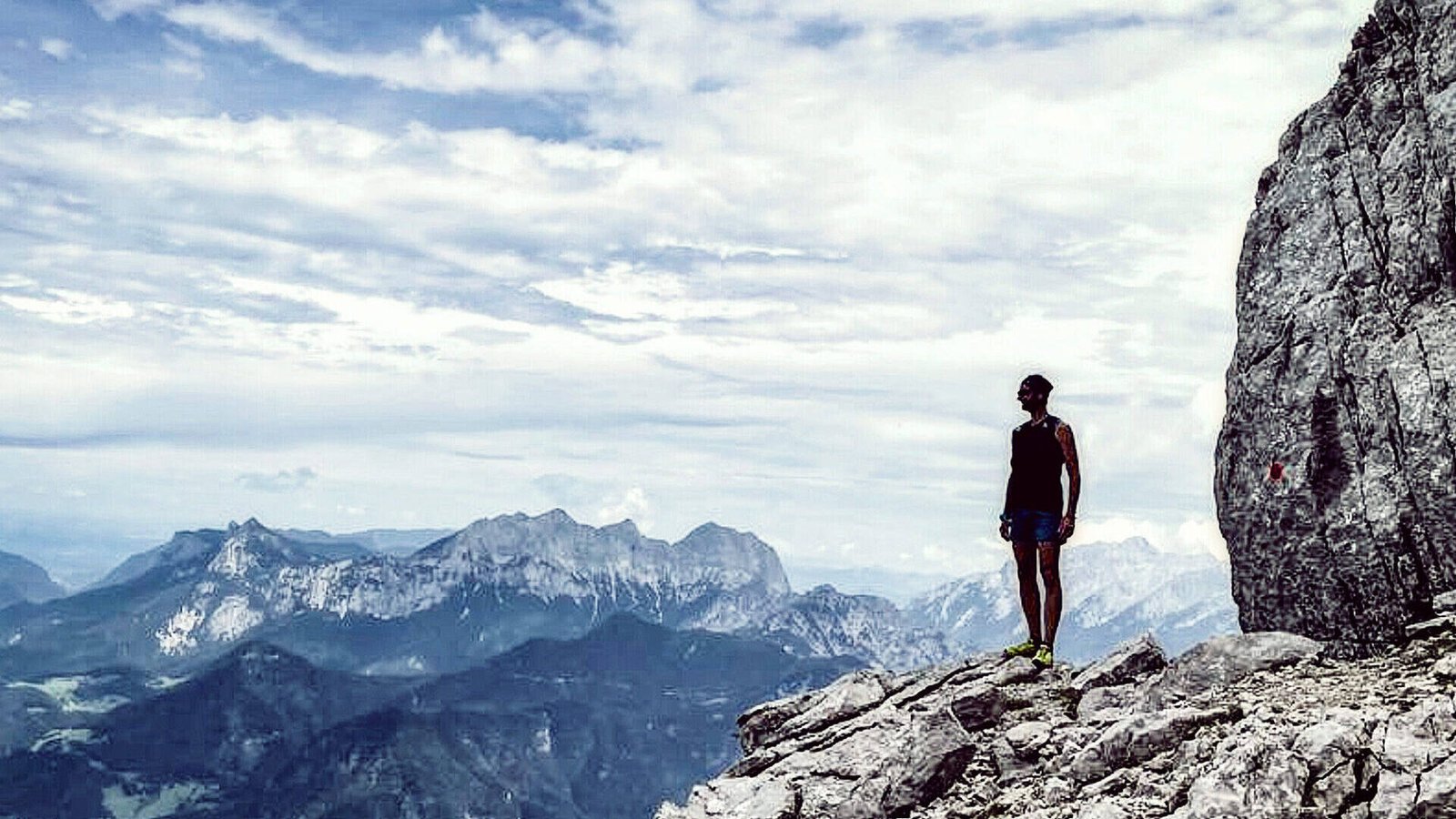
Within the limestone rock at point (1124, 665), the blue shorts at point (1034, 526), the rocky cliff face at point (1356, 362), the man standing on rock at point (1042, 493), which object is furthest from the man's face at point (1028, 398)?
the rocky cliff face at point (1356, 362)

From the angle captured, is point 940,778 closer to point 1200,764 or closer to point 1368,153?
point 1200,764

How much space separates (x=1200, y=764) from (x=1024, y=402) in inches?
376

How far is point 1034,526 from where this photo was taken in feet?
84.1

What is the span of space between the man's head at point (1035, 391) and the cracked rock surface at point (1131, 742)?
5546mm

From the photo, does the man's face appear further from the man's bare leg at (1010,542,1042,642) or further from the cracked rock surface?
the cracked rock surface

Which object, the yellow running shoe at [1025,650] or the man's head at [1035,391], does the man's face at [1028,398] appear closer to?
the man's head at [1035,391]

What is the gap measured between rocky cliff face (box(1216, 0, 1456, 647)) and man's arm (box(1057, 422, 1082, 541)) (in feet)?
18.5

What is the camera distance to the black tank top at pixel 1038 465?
82.7 ft

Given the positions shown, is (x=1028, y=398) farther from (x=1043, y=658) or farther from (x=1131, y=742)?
(x=1131, y=742)

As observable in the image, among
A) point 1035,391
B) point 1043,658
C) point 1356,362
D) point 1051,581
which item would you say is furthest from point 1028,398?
point 1356,362

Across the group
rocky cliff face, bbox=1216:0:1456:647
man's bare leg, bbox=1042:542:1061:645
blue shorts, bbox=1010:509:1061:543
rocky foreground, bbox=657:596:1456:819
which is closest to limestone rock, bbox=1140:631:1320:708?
rocky foreground, bbox=657:596:1456:819

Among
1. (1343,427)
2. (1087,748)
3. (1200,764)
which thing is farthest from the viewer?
(1343,427)

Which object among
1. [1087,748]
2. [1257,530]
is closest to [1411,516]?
[1257,530]

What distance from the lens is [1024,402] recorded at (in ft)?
83.0
